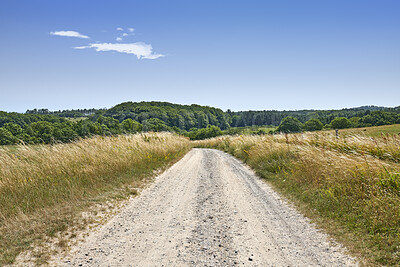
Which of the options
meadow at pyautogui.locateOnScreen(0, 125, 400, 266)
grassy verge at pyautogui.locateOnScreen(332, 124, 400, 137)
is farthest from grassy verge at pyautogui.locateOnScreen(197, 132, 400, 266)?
grassy verge at pyautogui.locateOnScreen(332, 124, 400, 137)

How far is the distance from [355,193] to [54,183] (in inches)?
331

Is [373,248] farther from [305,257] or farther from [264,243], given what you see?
[264,243]

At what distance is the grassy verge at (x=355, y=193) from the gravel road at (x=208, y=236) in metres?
0.45

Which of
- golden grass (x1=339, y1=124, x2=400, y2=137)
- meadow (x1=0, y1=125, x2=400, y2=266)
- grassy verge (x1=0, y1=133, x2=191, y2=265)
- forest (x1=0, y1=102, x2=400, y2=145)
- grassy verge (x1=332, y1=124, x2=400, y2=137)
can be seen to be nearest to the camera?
meadow (x1=0, y1=125, x2=400, y2=266)

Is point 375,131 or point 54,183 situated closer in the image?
point 54,183

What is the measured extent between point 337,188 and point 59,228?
6.80 m

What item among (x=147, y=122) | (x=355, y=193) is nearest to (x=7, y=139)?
(x=355, y=193)

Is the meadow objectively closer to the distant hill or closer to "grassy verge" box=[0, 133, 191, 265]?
"grassy verge" box=[0, 133, 191, 265]

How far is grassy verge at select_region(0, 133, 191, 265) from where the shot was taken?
15.6ft

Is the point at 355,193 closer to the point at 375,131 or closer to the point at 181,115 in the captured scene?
the point at 375,131

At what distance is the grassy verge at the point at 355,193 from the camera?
4172 mm

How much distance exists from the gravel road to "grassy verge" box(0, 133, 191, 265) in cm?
100

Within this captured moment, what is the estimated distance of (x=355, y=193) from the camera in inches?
234

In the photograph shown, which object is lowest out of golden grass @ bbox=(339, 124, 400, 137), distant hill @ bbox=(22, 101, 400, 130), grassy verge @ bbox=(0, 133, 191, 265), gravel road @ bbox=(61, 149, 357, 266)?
gravel road @ bbox=(61, 149, 357, 266)
